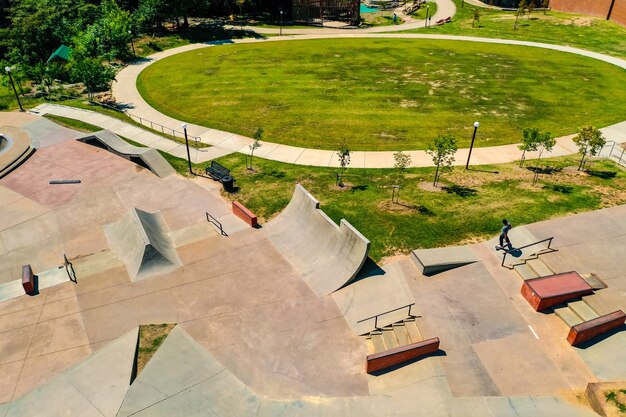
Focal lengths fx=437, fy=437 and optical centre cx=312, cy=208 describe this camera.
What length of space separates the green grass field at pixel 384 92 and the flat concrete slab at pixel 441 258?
42.4ft

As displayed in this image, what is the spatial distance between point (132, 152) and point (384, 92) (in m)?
23.4

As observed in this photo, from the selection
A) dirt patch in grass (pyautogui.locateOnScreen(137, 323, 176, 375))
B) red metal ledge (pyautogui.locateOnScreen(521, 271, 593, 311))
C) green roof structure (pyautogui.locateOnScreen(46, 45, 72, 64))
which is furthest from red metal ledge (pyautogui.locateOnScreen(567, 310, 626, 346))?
green roof structure (pyautogui.locateOnScreen(46, 45, 72, 64))

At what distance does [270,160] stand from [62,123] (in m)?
16.7

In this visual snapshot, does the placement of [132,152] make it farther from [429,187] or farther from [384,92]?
[384,92]

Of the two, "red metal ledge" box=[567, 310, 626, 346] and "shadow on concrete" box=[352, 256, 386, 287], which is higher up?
"red metal ledge" box=[567, 310, 626, 346]

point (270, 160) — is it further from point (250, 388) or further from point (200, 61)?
point (200, 61)

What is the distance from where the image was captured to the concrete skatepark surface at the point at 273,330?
1355 centimetres

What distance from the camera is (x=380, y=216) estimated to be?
22047mm

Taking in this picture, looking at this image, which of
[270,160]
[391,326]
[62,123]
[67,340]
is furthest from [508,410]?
[62,123]

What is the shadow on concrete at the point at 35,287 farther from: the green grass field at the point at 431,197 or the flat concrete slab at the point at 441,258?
the flat concrete slab at the point at 441,258

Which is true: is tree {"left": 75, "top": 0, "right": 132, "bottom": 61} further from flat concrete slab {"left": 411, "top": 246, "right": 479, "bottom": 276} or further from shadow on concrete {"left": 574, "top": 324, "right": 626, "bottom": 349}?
shadow on concrete {"left": 574, "top": 324, "right": 626, "bottom": 349}

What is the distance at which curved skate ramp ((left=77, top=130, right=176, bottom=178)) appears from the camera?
2652cm

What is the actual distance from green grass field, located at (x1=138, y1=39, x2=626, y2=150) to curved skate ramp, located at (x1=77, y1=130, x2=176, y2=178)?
7579 millimetres

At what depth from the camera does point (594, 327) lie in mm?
14859
